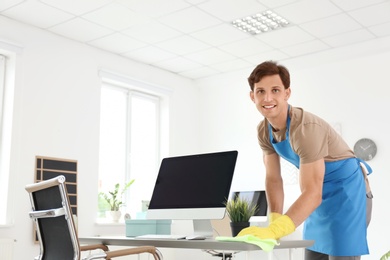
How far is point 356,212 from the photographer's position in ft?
6.40

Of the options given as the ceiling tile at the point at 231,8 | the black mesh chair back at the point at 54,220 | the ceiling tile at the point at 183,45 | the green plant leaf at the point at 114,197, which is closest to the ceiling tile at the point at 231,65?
the ceiling tile at the point at 183,45

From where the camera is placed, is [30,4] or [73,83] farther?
[73,83]

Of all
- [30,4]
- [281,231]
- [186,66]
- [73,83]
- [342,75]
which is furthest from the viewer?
[186,66]

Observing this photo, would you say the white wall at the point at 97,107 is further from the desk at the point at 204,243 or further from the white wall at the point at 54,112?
the desk at the point at 204,243

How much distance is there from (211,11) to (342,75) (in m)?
1.95

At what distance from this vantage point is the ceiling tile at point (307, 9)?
4863 millimetres

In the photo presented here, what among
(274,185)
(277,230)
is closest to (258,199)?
(274,185)

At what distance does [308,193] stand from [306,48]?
456 cm

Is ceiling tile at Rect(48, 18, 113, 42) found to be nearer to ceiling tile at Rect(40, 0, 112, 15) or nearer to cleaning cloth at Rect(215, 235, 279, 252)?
ceiling tile at Rect(40, 0, 112, 15)

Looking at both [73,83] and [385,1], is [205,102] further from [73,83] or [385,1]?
[385,1]

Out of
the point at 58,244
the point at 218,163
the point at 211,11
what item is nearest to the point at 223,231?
the point at 218,163

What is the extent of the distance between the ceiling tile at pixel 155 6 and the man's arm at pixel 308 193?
3353mm

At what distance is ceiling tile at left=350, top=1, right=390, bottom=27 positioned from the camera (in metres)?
4.96

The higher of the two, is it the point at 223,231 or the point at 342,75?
the point at 342,75
